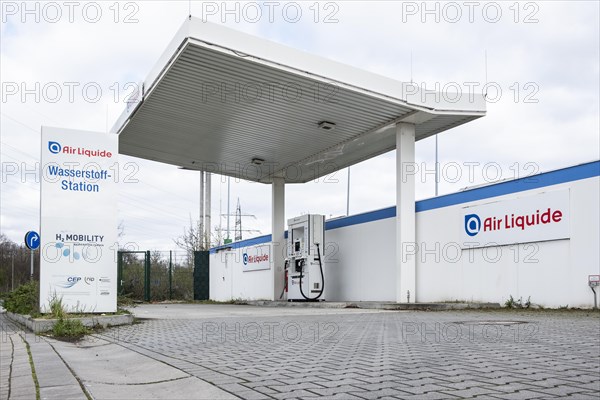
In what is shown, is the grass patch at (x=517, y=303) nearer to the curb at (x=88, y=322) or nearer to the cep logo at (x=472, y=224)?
the cep logo at (x=472, y=224)

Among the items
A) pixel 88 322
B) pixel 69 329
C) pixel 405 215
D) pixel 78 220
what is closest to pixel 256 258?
pixel 405 215

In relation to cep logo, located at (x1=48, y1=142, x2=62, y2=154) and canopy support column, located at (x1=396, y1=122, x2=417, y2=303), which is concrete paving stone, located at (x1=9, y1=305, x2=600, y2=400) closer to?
cep logo, located at (x1=48, y1=142, x2=62, y2=154)

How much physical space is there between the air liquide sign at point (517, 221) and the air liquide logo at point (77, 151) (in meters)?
9.33

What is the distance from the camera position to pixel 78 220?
11.7 m

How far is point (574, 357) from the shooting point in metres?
5.67

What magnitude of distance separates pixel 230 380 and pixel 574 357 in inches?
125

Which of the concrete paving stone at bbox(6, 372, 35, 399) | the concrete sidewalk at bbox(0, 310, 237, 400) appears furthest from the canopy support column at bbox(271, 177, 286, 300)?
the concrete paving stone at bbox(6, 372, 35, 399)

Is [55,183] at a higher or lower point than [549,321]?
higher

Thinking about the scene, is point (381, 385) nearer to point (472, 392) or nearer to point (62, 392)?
point (472, 392)

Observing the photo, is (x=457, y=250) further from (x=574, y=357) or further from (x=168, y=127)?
(x=574, y=357)

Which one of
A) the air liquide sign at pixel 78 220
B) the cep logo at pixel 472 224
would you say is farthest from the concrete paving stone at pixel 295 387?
the cep logo at pixel 472 224

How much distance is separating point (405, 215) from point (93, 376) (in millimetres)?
13411

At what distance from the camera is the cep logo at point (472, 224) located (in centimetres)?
1599

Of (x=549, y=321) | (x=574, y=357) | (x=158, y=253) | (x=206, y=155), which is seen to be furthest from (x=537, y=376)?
(x=158, y=253)
